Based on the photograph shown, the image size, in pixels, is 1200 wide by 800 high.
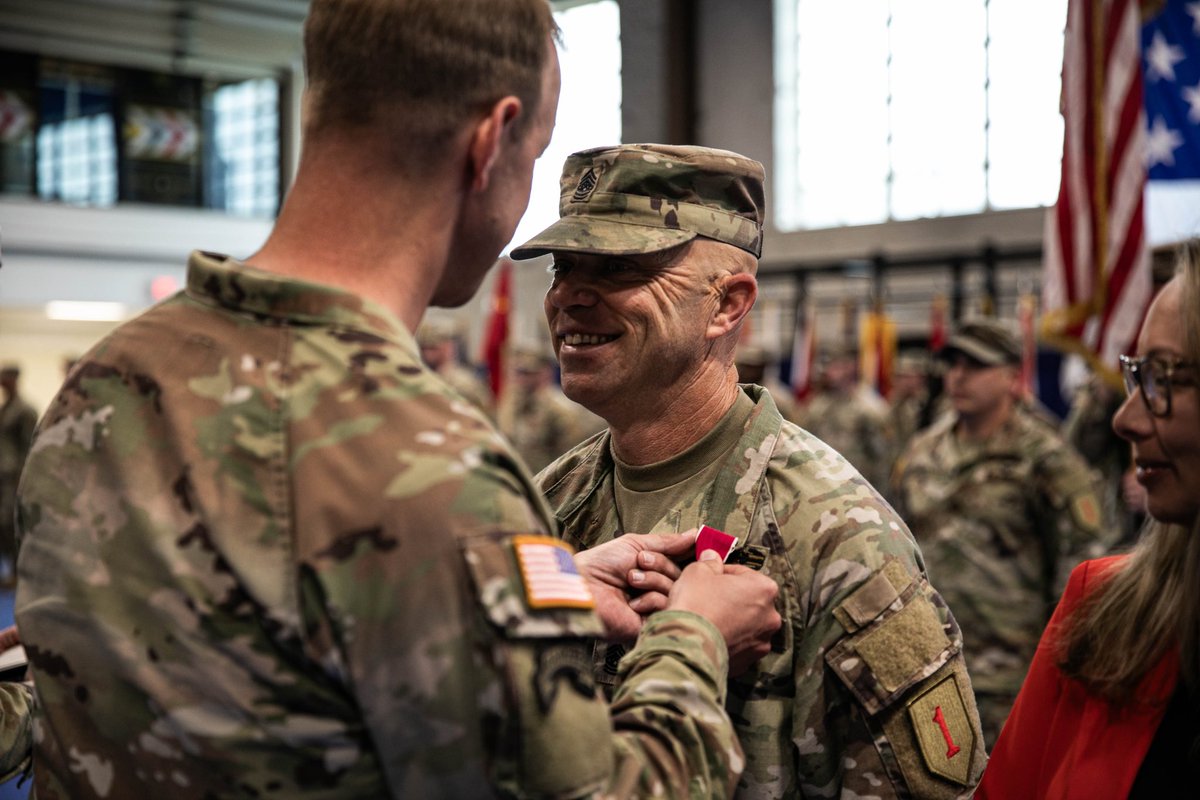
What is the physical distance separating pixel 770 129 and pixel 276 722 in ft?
44.6

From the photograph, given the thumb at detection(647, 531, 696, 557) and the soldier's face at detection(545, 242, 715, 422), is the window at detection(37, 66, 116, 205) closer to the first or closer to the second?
the soldier's face at detection(545, 242, 715, 422)

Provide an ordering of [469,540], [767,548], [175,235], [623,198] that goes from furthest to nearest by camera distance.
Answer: [175,235]
[623,198]
[767,548]
[469,540]

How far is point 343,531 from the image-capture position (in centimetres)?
95

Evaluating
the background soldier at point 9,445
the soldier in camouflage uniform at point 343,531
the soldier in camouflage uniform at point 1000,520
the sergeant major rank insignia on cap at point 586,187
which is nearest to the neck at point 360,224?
the soldier in camouflage uniform at point 343,531

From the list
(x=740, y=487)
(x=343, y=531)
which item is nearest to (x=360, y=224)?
(x=343, y=531)

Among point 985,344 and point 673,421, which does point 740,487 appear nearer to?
point 673,421

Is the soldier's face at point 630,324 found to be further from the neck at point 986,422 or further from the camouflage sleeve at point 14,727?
the neck at point 986,422

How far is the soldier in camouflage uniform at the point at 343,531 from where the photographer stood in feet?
3.10

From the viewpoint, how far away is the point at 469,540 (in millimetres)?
942

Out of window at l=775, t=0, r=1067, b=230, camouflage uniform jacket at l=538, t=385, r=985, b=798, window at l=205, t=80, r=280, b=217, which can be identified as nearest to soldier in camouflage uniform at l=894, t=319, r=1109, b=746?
camouflage uniform jacket at l=538, t=385, r=985, b=798

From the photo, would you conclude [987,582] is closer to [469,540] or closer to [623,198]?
[623,198]

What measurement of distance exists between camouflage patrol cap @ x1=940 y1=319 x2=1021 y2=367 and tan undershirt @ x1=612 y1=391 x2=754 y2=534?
11.2 feet

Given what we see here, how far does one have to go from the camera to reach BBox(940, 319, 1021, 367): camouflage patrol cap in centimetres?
499

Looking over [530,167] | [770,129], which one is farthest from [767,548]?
[770,129]
